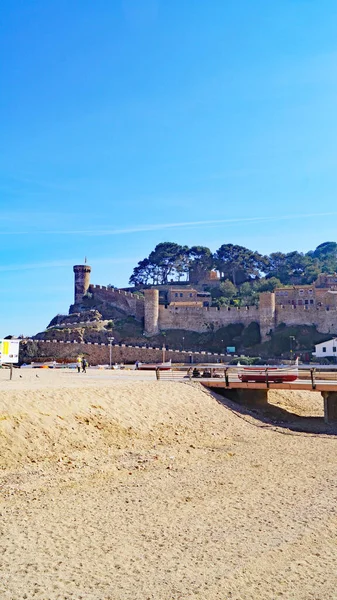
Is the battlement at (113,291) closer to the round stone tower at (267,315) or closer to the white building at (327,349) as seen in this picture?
the round stone tower at (267,315)

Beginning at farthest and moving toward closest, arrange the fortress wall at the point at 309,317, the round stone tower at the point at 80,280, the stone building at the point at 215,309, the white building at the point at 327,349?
the round stone tower at the point at 80,280, the stone building at the point at 215,309, the fortress wall at the point at 309,317, the white building at the point at 327,349

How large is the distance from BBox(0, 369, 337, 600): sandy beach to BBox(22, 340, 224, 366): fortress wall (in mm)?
38369

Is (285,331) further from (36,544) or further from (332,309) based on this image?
(36,544)

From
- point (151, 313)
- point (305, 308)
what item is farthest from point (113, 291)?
point (305, 308)

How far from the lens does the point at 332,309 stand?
63062mm

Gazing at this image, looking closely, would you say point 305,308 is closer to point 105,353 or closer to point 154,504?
point 105,353

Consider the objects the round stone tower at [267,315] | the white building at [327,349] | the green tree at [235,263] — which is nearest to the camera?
the white building at [327,349]

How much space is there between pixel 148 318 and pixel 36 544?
6144 cm

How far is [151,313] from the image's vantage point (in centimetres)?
6925

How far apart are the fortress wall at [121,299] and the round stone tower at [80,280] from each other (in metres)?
1.21

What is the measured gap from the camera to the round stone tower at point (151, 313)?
2721 inches

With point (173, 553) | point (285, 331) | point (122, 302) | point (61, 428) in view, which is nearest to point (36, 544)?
point (173, 553)

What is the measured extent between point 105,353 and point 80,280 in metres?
26.4

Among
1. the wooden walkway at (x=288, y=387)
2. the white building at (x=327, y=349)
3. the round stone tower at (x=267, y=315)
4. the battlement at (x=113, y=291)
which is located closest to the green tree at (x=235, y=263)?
the battlement at (x=113, y=291)
